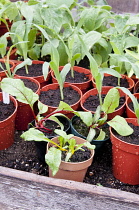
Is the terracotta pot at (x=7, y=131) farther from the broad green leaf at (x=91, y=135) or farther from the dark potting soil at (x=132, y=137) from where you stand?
the dark potting soil at (x=132, y=137)

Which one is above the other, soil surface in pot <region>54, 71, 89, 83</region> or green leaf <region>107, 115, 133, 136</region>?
green leaf <region>107, 115, 133, 136</region>

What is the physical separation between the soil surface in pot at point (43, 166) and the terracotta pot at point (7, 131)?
31mm

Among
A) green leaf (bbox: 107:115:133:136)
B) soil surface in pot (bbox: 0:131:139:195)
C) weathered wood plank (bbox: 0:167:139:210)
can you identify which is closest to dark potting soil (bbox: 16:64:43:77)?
soil surface in pot (bbox: 0:131:139:195)

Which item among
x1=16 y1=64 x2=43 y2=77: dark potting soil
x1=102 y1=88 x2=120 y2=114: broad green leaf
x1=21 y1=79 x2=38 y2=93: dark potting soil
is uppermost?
x1=102 y1=88 x2=120 y2=114: broad green leaf

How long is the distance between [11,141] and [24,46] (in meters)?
0.56

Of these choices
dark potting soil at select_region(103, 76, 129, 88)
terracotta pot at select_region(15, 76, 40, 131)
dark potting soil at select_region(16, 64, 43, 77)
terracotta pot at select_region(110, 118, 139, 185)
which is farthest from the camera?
dark potting soil at select_region(16, 64, 43, 77)

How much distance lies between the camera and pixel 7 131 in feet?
4.31

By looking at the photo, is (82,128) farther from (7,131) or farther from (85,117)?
(7,131)

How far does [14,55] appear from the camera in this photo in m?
2.09

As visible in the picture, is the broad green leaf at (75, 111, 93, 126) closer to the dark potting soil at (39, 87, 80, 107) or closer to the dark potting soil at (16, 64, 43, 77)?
the dark potting soil at (39, 87, 80, 107)

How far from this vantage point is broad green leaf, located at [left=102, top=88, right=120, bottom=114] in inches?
45.7

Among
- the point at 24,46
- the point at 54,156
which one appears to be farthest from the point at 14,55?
the point at 54,156

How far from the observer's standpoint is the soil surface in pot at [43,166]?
1.19 m

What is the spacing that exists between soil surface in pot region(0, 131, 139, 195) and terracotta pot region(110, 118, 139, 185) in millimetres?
33
